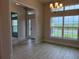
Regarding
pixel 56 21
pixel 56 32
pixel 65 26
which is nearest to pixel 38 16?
pixel 56 21

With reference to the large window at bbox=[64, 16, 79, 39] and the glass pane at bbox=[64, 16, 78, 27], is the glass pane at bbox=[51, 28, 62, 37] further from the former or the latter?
the glass pane at bbox=[64, 16, 78, 27]

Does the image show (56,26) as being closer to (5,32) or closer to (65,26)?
(65,26)

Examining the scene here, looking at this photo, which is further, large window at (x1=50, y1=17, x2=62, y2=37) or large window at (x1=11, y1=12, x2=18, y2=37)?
large window at (x1=50, y1=17, x2=62, y2=37)

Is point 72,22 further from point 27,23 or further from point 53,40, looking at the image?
point 27,23

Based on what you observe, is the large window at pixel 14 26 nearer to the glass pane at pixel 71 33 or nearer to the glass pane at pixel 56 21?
the glass pane at pixel 56 21

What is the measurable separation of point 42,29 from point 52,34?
3.27 ft

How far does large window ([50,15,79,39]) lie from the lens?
6.09 m

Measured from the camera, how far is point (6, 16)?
0.61 metres

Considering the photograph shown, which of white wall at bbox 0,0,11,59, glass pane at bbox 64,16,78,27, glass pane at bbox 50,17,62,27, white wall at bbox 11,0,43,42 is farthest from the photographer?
glass pane at bbox 50,17,62,27

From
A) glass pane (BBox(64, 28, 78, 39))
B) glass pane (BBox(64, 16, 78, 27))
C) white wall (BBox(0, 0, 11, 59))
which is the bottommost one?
glass pane (BBox(64, 28, 78, 39))

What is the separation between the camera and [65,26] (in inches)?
255

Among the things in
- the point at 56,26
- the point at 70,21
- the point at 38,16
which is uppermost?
the point at 38,16

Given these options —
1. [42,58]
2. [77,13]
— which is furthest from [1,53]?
[77,13]

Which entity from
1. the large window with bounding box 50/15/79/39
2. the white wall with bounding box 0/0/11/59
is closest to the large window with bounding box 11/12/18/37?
the large window with bounding box 50/15/79/39
